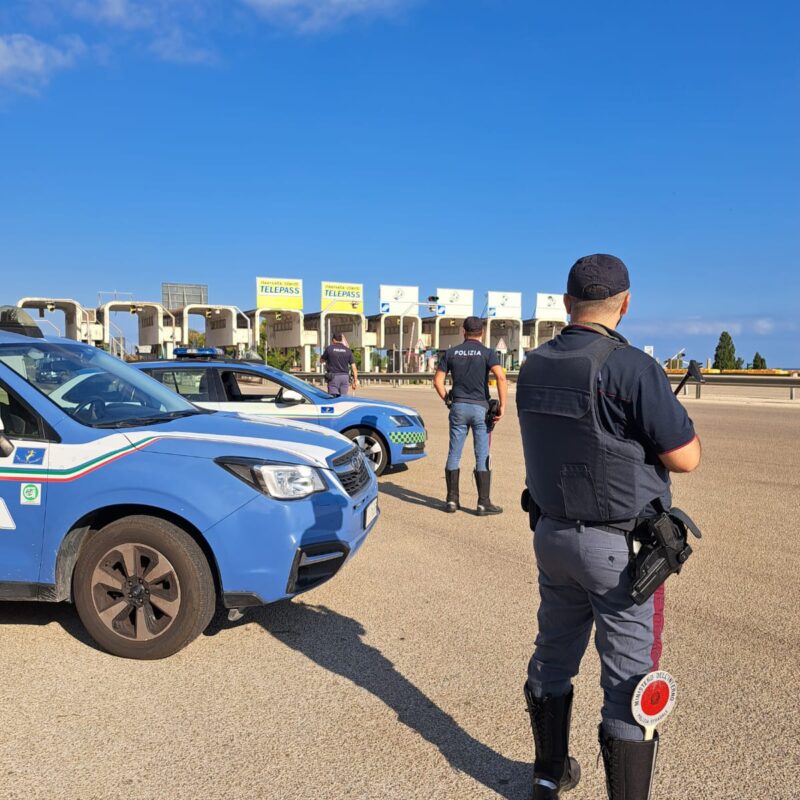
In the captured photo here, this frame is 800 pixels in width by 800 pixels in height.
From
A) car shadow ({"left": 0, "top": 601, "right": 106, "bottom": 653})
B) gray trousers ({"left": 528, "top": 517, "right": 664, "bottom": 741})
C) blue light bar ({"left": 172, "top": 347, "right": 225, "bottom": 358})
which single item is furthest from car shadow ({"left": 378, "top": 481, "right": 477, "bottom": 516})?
gray trousers ({"left": 528, "top": 517, "right": 664, "bottom": 741})

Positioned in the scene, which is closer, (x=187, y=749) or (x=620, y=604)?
(x=620, y=604)

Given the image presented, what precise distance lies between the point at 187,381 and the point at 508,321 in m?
77.3

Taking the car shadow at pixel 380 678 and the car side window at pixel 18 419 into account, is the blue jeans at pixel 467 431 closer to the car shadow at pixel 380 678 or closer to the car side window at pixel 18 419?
the car shadow at pixel 380 678

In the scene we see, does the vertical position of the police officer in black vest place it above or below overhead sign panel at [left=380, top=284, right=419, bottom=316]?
below

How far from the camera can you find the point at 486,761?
299 centimetres

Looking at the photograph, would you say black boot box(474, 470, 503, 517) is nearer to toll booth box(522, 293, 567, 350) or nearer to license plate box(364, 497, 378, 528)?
license plate box(364, 497, 378, 528)

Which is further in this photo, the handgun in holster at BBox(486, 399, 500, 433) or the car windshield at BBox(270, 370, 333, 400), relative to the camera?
the car windshield at BBox(270, 370, 333, 400)

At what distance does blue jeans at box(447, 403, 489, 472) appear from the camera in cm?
734

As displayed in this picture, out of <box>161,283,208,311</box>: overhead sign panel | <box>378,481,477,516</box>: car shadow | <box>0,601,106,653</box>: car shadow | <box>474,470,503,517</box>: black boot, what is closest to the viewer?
<box>0,601,106,653</box>: car shadow

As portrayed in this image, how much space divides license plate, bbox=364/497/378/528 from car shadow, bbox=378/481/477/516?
2841 mm

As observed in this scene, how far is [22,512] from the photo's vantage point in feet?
12.7

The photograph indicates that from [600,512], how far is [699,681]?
1844 millimetres

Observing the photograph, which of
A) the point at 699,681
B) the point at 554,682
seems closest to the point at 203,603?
the point at 554,682

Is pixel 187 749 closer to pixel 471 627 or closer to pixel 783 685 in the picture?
pixel 471 627
